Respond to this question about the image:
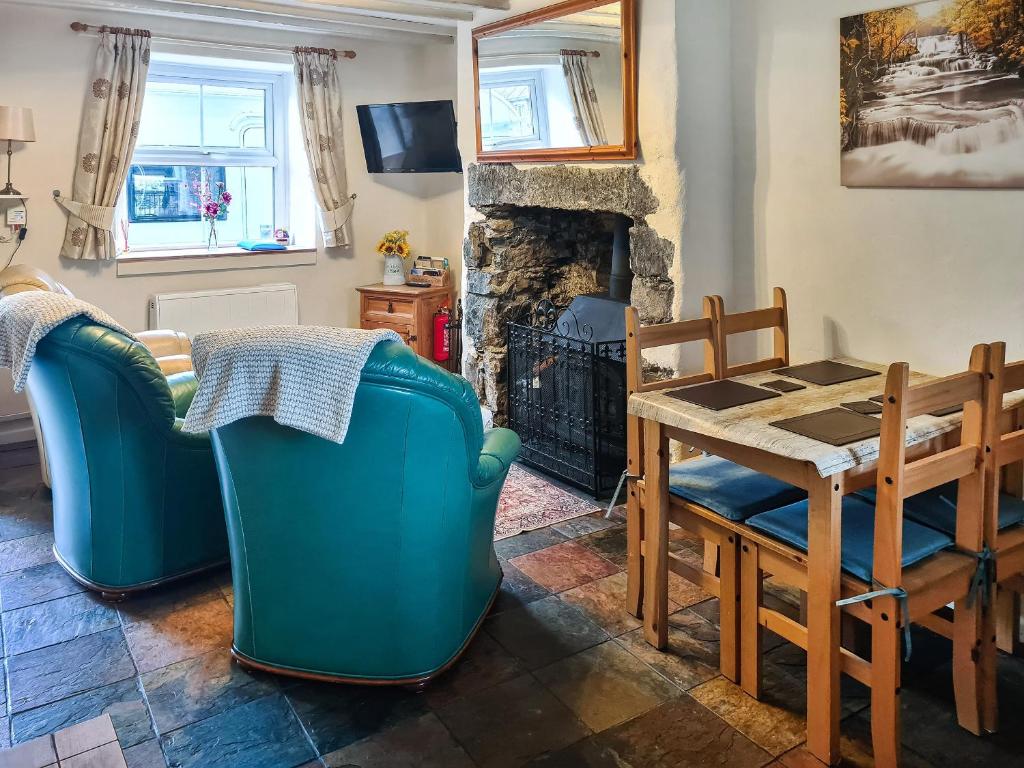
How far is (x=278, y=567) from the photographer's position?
2316 mm

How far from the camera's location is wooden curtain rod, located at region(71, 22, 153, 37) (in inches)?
179

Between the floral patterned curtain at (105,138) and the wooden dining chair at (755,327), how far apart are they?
3.50m

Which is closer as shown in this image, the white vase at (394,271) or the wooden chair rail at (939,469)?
the wooden chair rail at (939,469)

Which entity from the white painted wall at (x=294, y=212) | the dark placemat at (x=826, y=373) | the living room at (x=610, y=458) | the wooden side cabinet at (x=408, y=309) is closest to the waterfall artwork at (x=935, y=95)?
the living room at (x=610, y=458)

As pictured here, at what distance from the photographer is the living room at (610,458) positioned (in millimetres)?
2064

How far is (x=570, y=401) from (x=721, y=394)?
4.87ft

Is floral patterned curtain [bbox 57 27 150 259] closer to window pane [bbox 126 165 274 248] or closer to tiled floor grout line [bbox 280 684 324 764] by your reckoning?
window pane [bbox 126 165 274 248]

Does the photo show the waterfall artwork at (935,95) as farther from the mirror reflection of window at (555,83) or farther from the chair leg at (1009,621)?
the chair leg at (1009,621)

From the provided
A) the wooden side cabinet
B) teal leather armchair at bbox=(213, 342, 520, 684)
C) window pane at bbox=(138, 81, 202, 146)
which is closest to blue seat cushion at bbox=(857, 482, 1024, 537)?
teal leather armchair at bbox=(213, 342, 520, 684)

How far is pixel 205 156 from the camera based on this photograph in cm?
536

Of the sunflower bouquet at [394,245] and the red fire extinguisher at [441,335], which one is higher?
the sunflower bouquet at [394,245]

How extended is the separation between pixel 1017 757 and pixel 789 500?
77 centimetres

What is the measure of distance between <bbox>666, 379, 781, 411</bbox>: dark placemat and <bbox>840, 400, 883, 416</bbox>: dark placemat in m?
0.20

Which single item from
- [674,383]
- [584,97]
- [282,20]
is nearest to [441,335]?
[282,20]
